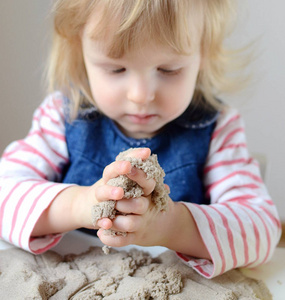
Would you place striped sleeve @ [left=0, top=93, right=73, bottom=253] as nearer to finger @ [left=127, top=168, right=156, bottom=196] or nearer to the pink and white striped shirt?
the pink and white striped shirt

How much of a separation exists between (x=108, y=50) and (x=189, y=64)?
5.1 inches

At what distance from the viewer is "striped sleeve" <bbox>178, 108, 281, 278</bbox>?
0.60m

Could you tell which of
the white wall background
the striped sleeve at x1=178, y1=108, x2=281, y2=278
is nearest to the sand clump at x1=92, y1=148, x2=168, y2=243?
the striped sleeve at x1=178, y1=108, x2=281, y2=278

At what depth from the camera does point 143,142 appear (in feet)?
2.53

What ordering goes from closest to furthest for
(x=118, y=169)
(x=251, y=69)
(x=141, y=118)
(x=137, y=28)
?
(x=118, y=169) < (x=137, y=28) < (x=141, y=118) < (x=251, y=69)

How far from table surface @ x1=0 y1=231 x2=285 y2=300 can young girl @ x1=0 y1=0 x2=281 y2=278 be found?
2cm

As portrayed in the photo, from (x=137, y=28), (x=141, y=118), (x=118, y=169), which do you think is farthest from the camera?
(x=141, y=118)

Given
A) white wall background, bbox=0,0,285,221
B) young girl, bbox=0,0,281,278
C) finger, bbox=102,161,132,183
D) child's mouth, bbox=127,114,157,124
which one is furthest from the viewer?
white wall background, bbox=0,0,285,221

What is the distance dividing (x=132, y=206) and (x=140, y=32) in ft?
0.81

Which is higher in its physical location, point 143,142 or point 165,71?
point 165,71

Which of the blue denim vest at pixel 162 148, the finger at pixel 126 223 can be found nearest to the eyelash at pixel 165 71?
the blue denim vest at pixel 162 148

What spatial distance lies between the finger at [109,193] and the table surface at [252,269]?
0.19 m

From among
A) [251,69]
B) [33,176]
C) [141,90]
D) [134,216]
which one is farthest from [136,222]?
[251,69]

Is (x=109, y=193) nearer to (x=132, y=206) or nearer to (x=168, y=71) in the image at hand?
(x=132, y=206)
